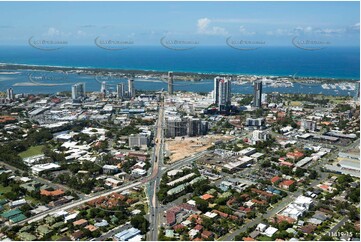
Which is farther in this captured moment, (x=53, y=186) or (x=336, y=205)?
(x=53, y=186)

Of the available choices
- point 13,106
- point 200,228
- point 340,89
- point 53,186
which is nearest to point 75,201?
point 53,186

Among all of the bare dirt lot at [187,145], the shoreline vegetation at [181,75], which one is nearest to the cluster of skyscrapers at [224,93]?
the bare dirt lot at [187,145]

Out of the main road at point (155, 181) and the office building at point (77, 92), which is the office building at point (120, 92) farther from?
the main road at point (155, 181)

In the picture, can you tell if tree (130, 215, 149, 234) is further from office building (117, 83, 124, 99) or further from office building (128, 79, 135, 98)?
office building (128, 79, 135, 98)

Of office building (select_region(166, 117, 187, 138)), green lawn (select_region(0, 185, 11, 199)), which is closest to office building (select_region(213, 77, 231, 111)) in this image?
office building (select_region(166, 117, 187, 138))

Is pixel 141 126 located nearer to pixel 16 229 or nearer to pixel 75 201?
pixel 75 201

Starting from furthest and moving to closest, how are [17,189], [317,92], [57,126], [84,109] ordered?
[317,92]
[84,109]
[57,126]
[17,189]
